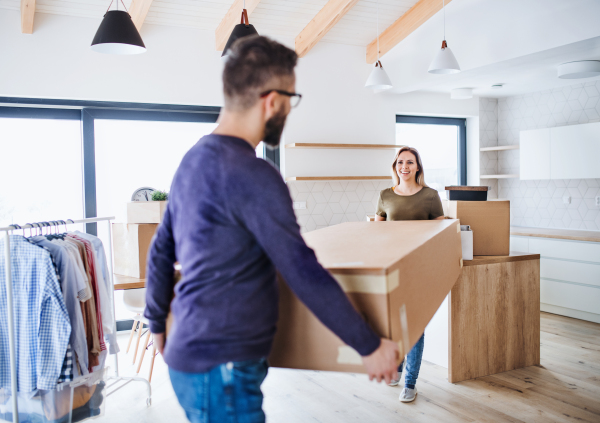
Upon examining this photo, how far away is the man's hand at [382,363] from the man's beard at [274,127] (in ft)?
1.51

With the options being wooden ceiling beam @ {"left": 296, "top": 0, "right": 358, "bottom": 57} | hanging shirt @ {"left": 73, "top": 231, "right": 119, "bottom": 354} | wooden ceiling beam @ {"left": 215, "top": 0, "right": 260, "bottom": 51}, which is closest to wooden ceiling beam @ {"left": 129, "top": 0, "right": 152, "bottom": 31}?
wooden ceiling beam @ {"left": 215, "top": 0, "right": 260, "bottom": 51}

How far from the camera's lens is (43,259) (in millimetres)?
2070

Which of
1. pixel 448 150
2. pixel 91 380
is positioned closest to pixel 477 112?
pixel 448 150

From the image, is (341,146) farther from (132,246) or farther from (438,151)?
(132,246)

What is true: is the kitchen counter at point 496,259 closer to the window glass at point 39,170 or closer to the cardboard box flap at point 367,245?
the cardboard box flap at point 367,245

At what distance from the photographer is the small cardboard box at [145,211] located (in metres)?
2.78

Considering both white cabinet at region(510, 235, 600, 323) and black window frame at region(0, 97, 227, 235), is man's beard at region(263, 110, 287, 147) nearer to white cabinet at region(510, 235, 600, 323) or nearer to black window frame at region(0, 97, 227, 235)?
black window frame at region(0, 97, 227, 235)

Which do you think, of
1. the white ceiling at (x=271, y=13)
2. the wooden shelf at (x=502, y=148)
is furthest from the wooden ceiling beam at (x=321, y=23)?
the wooden shelf at (x=502, y=148)

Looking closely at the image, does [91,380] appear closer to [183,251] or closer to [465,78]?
[183,251]

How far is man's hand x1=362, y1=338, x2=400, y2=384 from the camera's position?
88 cm

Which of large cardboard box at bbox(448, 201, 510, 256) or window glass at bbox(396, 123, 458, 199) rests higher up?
window glass at bbox(396, 123, 458, 199)

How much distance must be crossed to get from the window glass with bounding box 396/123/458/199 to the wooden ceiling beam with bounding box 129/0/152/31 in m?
3.24

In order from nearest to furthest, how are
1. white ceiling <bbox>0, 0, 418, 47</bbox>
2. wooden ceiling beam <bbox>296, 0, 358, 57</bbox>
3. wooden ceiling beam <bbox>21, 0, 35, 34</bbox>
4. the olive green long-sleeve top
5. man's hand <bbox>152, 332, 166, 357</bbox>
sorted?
1. man's hand <bbox>152, 332, 166, 357</bbox>
2. the olive green long-sleeve top
3. wooden ceiling beam <bbox>21, 0, 35, 34</bbox>
4. white ceiling <bbox>0, 0, 418, 47</bbox>
5. wooden ceiling beam <bbox>296, 0, 358, 57</bbox>

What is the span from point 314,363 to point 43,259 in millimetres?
1576
